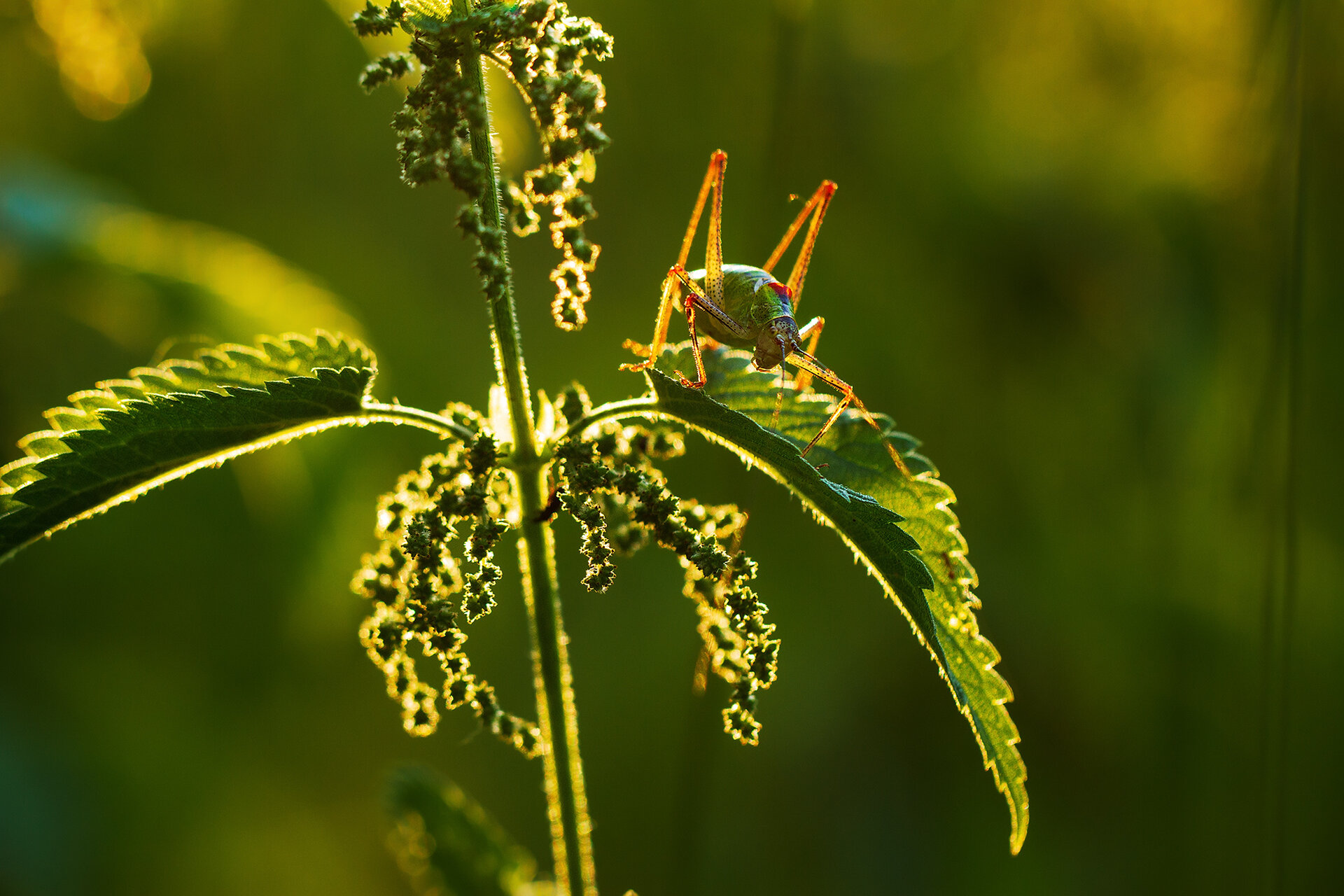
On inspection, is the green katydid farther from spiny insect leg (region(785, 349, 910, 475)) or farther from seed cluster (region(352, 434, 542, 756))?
seed cluster (region(352, 434, 542, 756))

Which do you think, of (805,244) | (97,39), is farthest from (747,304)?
(97,39)

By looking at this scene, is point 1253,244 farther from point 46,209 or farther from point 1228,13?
point 46,209

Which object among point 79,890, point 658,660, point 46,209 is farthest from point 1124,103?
point 79,890

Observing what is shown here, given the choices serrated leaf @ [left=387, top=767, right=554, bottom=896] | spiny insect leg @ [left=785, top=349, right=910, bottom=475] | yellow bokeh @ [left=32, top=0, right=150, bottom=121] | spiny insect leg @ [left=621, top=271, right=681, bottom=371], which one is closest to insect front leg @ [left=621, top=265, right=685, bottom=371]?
spiny insect leg @ [left=621, top=271, right=681, bottom=371]

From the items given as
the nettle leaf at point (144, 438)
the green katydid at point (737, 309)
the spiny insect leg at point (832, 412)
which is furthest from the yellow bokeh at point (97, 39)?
the spiny insect leg at point (832, 412)

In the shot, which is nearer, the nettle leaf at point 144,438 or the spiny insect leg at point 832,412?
the nettle leaf at point 144,438

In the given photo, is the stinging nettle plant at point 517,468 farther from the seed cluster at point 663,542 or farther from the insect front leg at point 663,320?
the insect front leg at point 663,320
